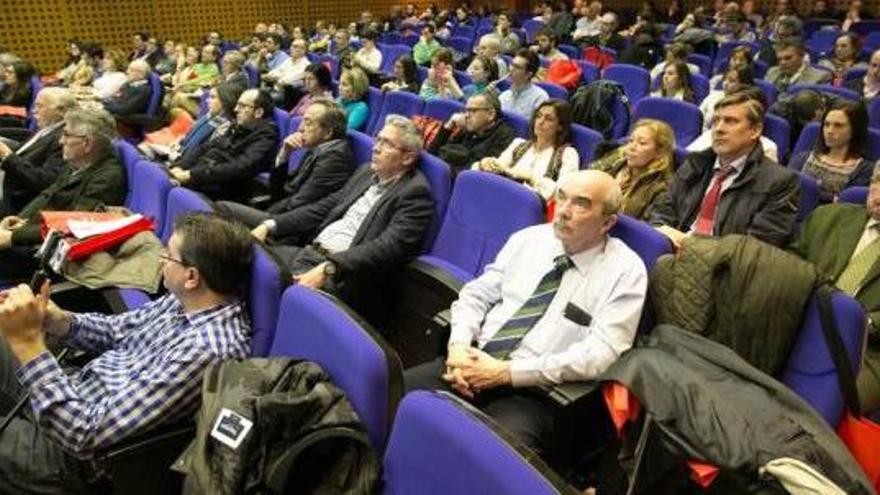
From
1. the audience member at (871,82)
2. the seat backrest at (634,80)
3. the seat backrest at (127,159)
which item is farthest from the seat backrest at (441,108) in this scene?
the audience member at (871,82)

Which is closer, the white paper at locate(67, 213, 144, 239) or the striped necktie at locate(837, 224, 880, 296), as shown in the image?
the striped necktie at locate(837, 224, 880, 296)

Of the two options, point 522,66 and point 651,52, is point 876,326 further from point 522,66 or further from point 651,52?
point 651,52

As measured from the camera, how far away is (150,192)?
2.73m

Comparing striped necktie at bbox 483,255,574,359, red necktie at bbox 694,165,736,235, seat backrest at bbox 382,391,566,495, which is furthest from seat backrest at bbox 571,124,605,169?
seat backrest at bbox 382,391,566,495

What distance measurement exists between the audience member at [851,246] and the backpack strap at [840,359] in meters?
0.42

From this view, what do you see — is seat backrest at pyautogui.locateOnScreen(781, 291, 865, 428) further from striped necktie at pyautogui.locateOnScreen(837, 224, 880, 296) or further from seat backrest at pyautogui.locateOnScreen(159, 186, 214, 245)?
seat backrest at pyautogui.locateOnScreen(159, 186, 214, 245)

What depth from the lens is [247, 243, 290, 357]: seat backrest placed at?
1653mm

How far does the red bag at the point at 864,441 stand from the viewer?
1.49 meters

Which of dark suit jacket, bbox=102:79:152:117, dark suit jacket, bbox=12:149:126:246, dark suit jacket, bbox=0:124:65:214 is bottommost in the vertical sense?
dark suit jacket, bbox=102:79:152:117

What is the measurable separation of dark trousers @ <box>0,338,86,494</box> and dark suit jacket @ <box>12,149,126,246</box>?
1.53 metres

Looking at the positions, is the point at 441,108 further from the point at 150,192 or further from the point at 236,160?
the point at 150,192

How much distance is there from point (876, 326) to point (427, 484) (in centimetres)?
147

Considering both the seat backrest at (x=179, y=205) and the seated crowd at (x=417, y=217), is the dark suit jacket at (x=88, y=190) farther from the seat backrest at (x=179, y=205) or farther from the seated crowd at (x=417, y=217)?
the seat backrest at (x=179, y=205)

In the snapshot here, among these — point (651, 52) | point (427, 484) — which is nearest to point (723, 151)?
point (427, 484)
